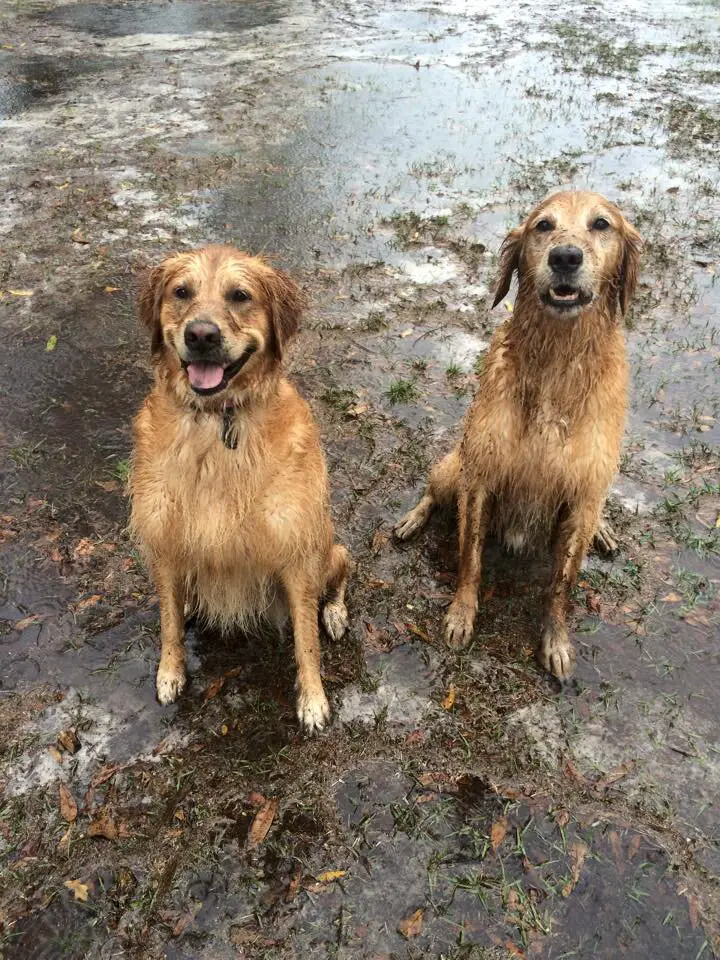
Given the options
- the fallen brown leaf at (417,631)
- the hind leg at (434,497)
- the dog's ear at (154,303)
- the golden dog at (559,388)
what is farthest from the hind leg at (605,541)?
the dog's ear at (154,303)

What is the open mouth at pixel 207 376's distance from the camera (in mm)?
2764

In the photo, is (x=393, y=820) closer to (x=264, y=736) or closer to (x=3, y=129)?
(x=264, y=736)

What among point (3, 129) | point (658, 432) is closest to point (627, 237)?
point (658, 432)

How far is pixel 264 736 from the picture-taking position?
3.31m

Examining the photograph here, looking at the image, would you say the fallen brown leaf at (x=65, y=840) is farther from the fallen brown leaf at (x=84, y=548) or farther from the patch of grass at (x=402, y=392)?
the patch of grass at (x=402, y=392)

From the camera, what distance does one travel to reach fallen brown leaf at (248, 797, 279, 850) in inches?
114

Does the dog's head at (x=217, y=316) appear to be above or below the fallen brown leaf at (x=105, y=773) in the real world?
above

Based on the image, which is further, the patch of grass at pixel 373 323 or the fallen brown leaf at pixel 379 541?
the patch of grass at pixel 373 323

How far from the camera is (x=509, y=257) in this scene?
11.9ft

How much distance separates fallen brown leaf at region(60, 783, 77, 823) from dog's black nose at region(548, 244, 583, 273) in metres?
3.25

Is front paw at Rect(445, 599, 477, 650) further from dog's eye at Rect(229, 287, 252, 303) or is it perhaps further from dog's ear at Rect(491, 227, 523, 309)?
dog's eye at Rect(229, 287, 252, 303)

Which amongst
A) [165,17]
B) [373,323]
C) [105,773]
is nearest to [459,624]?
[105,773]

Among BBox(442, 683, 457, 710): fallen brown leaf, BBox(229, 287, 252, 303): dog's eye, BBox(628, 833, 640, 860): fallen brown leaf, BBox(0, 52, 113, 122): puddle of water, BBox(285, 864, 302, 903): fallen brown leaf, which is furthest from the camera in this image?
BBox(0, 52, 113, 122): puddle of water

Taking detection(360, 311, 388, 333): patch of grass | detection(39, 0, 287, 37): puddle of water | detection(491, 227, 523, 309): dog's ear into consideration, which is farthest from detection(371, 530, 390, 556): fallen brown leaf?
detection(39, 0, 287, 37): puddle of water
